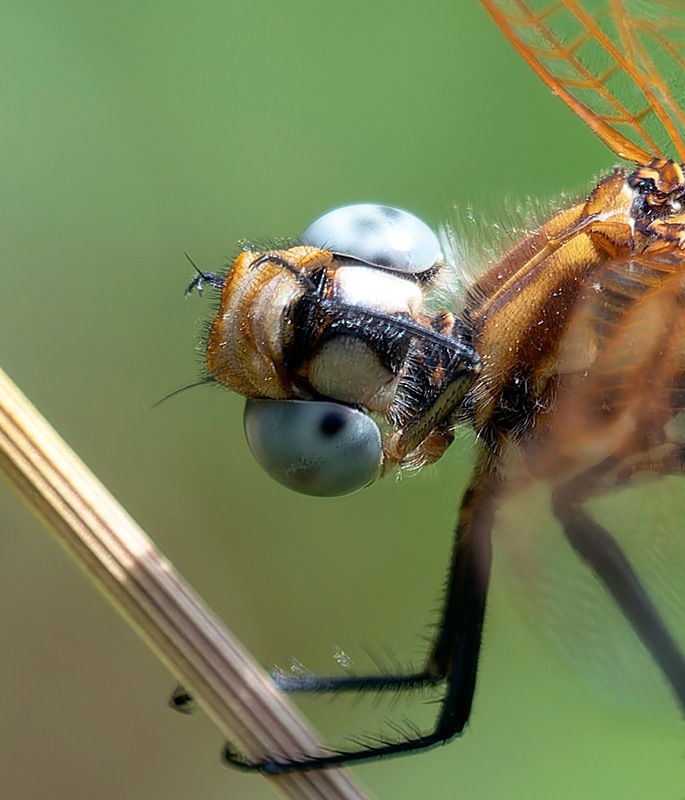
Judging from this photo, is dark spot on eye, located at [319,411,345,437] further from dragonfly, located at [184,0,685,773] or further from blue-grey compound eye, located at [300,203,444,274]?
blue-grey compound eye, located at [300,203,444,274]

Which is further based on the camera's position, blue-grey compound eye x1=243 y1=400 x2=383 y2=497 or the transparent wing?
the transparent wing

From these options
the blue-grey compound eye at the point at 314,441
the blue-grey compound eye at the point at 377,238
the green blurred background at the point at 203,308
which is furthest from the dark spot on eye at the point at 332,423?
the green blurred background at the point at 203,308

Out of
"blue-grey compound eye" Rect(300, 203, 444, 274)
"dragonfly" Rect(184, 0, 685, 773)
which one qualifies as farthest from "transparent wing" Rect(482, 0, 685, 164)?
"blue-grey compound eye" Rect(300, 203, 444, 274)

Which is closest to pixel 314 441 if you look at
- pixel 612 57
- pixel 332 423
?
Result: pixel 332 423

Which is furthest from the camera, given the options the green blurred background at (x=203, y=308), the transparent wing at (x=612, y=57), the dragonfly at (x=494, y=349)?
the green blurred background at (x=203, y=308)

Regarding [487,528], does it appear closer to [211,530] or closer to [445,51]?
[211,530]

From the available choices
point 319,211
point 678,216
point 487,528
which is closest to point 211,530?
point 319,211

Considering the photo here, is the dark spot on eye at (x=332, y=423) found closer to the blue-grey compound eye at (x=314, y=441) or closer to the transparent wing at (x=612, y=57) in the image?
the blue-grey compound eye at (x=314, y=441)

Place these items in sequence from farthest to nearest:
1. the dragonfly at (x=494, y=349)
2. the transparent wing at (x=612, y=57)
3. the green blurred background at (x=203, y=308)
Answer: the green blurred background at (x=203, y=308) → the transparent wing at (x=612, y=57) → the dragonfly at (x=494, y=349)
